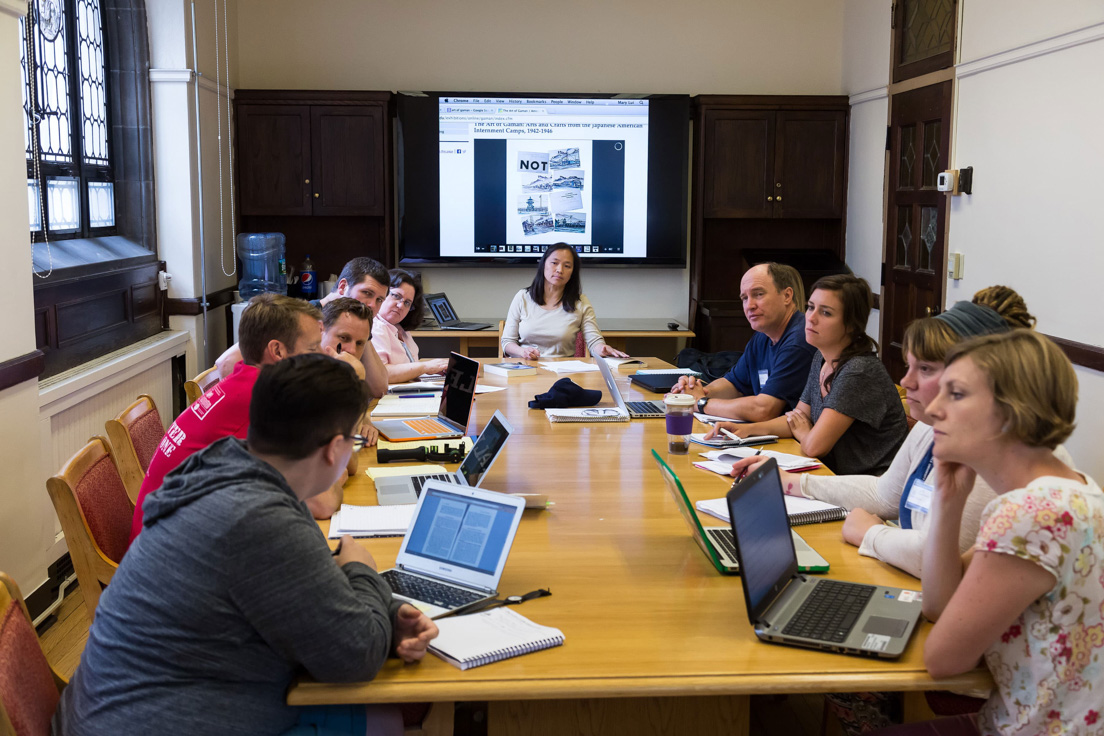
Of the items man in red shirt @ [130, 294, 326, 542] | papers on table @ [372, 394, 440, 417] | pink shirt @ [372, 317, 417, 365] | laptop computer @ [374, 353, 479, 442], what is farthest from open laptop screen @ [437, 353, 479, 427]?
pink shirt @ [372, 317, 417, 365]

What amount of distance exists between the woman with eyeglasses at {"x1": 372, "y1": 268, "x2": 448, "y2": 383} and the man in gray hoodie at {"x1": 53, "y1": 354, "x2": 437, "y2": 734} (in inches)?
110

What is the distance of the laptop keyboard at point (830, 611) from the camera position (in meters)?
1.66

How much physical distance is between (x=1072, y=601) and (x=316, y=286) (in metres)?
5.51

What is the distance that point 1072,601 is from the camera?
147cm

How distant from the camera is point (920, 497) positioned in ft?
6.86

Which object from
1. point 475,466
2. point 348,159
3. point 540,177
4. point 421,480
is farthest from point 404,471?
point 540,177

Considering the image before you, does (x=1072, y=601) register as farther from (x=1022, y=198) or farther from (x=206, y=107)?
(x=206, y=107)

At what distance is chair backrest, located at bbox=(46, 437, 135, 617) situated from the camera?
2107 millimetres

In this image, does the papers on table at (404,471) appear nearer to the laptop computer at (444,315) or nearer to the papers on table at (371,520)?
the papers on table at (371,520)

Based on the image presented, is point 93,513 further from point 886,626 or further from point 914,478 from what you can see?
point 914,478

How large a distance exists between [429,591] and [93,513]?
922 mm

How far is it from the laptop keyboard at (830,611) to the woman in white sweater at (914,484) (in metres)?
0.17

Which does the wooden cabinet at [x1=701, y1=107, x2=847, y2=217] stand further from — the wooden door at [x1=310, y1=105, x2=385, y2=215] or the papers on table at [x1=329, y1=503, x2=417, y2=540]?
the papers on table at [x1=329, y1=503, x2=417, y2=540]

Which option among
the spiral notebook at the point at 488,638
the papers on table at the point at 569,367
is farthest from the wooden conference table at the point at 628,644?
the papers on table at the point at 569,367
